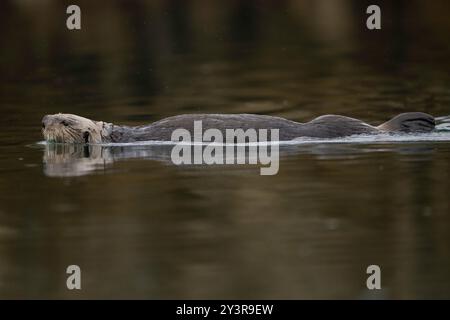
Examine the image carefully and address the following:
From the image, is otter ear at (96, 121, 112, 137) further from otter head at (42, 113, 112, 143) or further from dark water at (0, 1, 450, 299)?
dark water at (0, 1, 450, 299)

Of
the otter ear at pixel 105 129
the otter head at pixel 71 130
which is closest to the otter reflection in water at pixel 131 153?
the otter head at pixel 71 130

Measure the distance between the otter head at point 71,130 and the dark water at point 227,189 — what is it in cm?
25

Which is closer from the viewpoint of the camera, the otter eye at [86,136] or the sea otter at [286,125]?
the sea otter at [286,125]

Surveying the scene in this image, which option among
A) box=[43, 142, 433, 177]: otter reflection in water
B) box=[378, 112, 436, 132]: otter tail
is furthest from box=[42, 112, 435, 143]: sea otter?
box=[43, 142, 433, 177]: otter reflection in water

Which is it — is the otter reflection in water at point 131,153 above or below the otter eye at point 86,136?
below

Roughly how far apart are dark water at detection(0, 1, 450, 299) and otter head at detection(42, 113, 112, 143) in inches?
10.0

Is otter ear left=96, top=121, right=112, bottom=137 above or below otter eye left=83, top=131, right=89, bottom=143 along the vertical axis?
above

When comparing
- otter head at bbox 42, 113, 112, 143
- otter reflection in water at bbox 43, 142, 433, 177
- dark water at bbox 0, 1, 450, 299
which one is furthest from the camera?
otter head at bbox 42, 113, 112, 143

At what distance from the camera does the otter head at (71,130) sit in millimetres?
15680

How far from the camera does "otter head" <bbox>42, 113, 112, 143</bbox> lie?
15680mm

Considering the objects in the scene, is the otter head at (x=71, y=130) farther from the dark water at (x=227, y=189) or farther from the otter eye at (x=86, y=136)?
the dark water at (x=227, y=189)

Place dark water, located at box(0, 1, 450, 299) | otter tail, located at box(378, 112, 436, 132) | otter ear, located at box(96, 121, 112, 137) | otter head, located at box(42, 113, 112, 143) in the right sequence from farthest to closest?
otter ear, located at box(96, 121, 112, 137) → otter head, located at box(42, 113, 112, 143) → otter tail, located at box(378, 112, 436, 132) → dark water, located at box(0, 1, 450, 299)

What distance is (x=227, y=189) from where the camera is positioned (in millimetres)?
11914

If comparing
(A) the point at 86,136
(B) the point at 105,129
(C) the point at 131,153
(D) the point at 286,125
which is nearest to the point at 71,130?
(A) the point at 86,136
